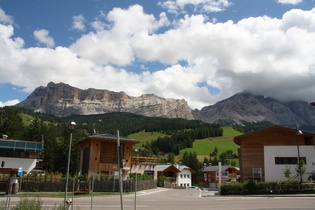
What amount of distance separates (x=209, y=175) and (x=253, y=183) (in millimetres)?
70910

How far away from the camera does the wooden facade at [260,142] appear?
38.1m

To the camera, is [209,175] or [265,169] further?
[209,175]

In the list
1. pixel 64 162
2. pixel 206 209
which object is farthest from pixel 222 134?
pixel 206 209

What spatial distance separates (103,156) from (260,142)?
22.3m

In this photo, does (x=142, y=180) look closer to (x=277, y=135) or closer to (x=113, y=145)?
(x=113, y=145)

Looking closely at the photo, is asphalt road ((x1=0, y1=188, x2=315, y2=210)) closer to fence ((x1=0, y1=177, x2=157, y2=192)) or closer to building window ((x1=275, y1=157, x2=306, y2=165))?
fence ((x1=0, y1=177, x2=157, y2=192))

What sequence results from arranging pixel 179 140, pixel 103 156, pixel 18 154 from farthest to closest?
pixel 179 140 < pixel 103 156 < pixel 18 154

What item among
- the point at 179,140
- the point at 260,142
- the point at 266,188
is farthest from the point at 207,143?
the point at 266,188

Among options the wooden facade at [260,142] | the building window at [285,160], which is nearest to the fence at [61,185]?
the wooden facade at [260,142]

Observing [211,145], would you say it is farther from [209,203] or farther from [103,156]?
[209,203]

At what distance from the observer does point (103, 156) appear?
41.4m

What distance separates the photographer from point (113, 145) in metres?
42.0

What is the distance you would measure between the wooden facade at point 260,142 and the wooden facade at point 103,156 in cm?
1629

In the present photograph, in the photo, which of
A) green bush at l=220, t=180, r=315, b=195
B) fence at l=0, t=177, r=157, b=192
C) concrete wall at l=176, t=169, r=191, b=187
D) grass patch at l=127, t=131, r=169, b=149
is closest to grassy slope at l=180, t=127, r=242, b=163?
grass patch at l=127, t=131, r=169, b=149
